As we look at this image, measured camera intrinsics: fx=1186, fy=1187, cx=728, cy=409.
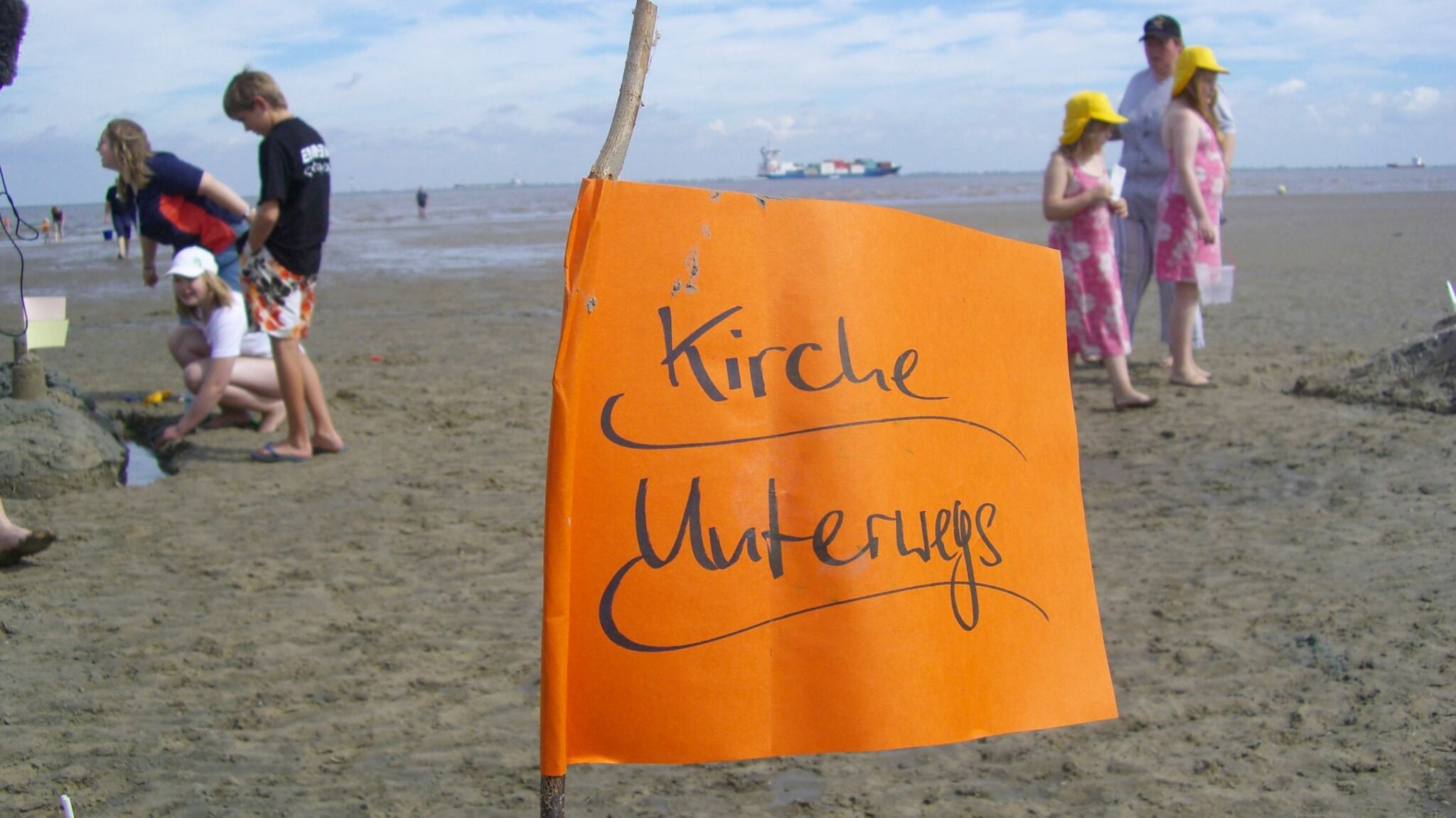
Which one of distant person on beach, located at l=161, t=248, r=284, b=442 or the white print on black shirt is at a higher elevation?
the white print on black shirt

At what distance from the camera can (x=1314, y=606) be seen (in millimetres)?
3787

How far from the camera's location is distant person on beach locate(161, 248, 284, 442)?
6.26 meters

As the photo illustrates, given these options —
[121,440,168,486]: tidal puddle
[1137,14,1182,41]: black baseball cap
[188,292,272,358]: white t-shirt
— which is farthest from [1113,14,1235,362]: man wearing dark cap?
[121,440,168,486]: tidal puddle

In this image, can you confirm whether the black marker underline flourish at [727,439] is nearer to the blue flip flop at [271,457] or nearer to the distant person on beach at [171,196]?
the blue flip flop at [271,457]

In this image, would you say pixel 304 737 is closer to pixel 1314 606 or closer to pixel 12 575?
pixel 12 575

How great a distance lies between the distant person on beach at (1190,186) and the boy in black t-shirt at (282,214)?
4491 mm

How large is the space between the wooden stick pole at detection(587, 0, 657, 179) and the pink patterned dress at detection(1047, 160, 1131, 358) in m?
4.91

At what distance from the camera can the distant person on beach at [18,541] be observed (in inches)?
168

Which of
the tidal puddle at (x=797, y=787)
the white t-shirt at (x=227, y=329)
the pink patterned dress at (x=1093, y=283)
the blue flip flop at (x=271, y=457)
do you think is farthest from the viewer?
the pink patterned dress at (x=1093, y=283)

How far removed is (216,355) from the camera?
20.5 ft

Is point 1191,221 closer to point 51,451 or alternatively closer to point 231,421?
point 231,421

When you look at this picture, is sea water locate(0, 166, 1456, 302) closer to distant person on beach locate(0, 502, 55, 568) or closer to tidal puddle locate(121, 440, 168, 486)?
distant person on beach locate(0, 502, 55, 568)

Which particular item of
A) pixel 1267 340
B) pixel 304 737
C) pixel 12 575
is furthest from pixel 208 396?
pixel 1267 340

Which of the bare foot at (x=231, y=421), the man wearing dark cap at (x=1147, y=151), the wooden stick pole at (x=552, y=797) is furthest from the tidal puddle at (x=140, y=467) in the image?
the man wearing dark cap at (x=1147, y=151)
